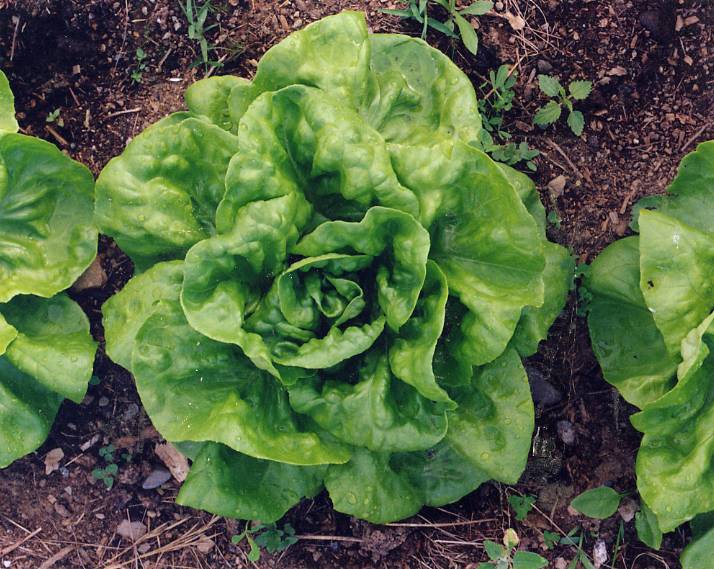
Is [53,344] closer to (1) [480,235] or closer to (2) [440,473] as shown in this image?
(2) [440,473]

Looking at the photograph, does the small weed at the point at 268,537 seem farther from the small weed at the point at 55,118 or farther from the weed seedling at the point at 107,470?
the small weed at the point at 55,118

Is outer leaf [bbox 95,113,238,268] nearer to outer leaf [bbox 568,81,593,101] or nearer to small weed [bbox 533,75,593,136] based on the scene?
small weed [bbox 533,75,593,136]

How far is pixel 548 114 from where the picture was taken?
13.7 feet

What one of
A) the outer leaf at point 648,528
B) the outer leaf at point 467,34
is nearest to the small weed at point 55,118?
the outer leaf at point 467,34

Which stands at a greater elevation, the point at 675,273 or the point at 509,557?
the point at 675,273

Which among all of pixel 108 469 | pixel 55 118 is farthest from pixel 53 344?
pixel 55 118

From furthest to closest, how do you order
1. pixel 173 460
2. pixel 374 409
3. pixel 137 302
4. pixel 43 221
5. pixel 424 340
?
pixel 173 460 < pixel 43 221 < pixel 137 302 < pixel 374 409 < pixel 424 340

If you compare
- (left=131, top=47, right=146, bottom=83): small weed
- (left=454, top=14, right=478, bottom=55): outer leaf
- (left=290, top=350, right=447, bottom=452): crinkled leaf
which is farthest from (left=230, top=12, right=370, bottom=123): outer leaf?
(left=131, top=47, right=146, bottom=83): small weed

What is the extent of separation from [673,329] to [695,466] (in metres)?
0.56

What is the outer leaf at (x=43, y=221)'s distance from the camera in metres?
3.67

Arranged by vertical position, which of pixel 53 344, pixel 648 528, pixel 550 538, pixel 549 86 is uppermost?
pixel 549 86

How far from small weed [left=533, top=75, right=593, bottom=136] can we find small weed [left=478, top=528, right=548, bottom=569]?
1973 millimetres

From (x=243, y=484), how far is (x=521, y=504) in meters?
1.41

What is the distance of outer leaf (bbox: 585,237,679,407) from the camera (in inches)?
144
